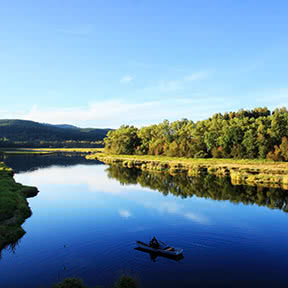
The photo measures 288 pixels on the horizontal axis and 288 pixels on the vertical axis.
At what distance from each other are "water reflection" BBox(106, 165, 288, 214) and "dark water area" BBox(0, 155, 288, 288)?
182 mm

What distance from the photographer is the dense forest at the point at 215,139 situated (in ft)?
332

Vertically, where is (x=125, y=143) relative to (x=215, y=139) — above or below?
below

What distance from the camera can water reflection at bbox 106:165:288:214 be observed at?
148ft

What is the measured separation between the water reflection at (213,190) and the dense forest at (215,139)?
126 ft

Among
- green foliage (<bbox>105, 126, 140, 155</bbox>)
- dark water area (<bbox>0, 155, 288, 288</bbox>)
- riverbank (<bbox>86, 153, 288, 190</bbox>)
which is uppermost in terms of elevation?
green foliage (<bbox>105, 126, 140, 155</bbox>)

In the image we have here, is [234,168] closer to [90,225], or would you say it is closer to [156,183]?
[156,183]

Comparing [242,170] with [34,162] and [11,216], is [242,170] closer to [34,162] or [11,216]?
[11,216]

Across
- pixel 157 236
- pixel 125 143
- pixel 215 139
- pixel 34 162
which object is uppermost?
pixel 215 139

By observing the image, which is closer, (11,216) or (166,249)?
(166,249)

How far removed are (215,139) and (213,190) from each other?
61.1 meters

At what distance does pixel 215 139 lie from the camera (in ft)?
373

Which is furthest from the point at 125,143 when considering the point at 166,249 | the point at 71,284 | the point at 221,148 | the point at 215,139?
the point at 71,284

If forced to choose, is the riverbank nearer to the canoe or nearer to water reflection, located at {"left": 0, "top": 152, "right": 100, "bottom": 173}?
water reflection, located at {"left": 0, "top": 152, "right": 100, "bottom": 173}

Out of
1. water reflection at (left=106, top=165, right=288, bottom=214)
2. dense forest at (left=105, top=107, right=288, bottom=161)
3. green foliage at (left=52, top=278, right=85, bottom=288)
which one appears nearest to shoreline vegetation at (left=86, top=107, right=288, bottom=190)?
dense forest at (left=105, top=107, right=288, bottom=161)
